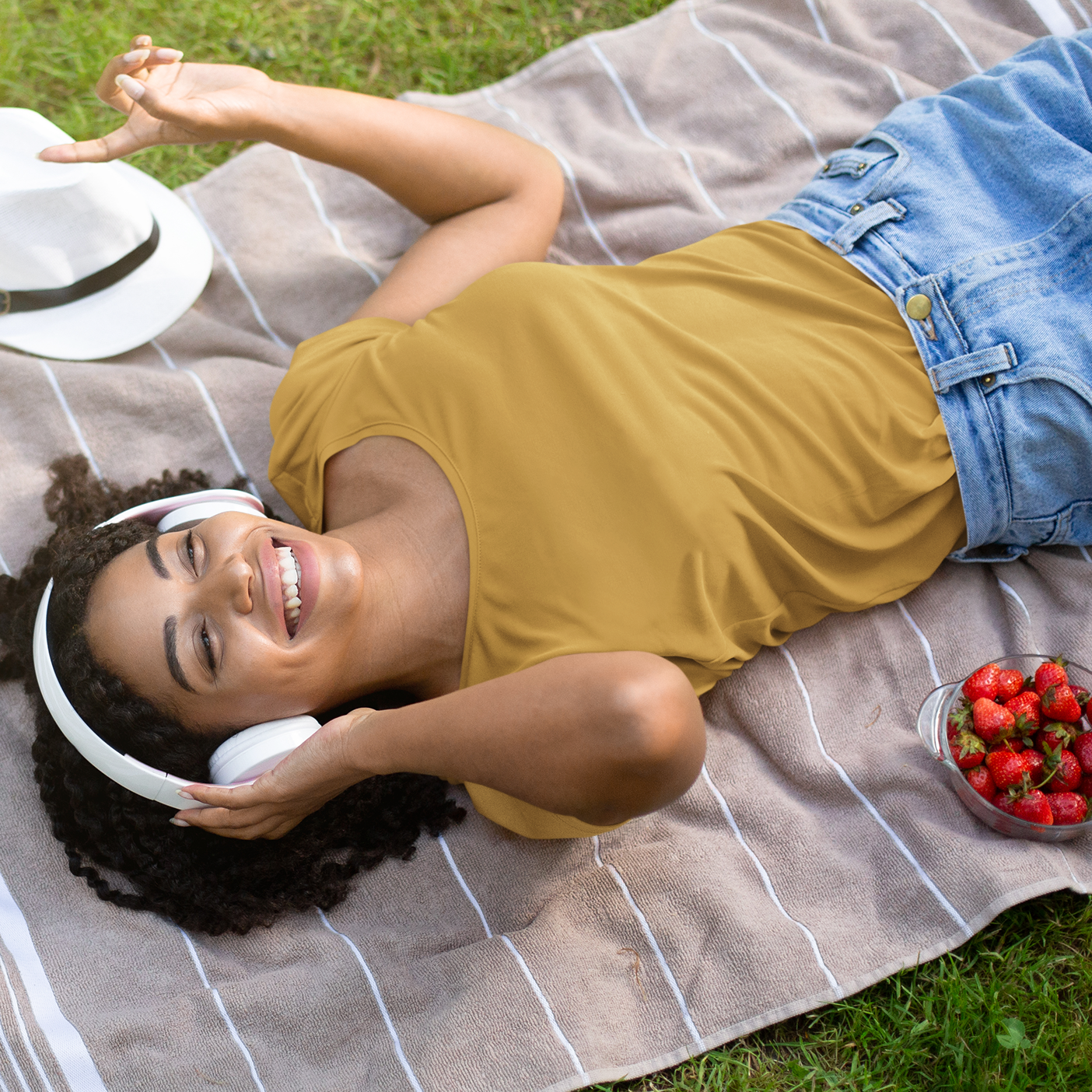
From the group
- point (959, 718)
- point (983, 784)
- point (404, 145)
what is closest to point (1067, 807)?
point (983, 784)

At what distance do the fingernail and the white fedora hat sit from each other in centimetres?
25

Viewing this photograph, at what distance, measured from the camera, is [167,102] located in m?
2.59

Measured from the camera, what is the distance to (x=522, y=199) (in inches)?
118

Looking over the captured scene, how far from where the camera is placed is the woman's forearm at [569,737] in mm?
1897

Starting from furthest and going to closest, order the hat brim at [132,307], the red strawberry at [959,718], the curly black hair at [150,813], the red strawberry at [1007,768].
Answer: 1. the hat brim at [132,307]
2. the red strawberry at [959,718]
3. the red strawberry at [1007,768]
4. the curly black hair at [150,813]

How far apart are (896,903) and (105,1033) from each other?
1.93m

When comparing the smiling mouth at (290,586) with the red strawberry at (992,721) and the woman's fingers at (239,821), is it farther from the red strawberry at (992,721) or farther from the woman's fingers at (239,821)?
the red strawberry at (992,721)

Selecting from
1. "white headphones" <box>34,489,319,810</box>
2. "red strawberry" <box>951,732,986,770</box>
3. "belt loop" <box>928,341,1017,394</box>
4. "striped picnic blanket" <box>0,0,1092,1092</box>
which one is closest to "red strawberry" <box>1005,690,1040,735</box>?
"red strawberry" <box>951,732,986,770</box>

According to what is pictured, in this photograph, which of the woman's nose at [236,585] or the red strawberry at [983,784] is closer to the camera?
the woman's nose at [236,585]

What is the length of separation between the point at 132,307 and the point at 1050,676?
2.91 m

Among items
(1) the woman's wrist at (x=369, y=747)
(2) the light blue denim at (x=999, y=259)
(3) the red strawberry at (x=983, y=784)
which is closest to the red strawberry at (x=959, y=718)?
(3) the red strawberry at (x=983, y=784)

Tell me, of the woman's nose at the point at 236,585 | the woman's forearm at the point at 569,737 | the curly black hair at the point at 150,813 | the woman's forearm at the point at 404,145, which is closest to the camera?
the woman's forearm at the point at 569,737

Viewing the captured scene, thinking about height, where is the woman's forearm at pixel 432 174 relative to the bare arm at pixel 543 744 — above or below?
above

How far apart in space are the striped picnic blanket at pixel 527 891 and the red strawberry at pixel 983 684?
7.8 inches
